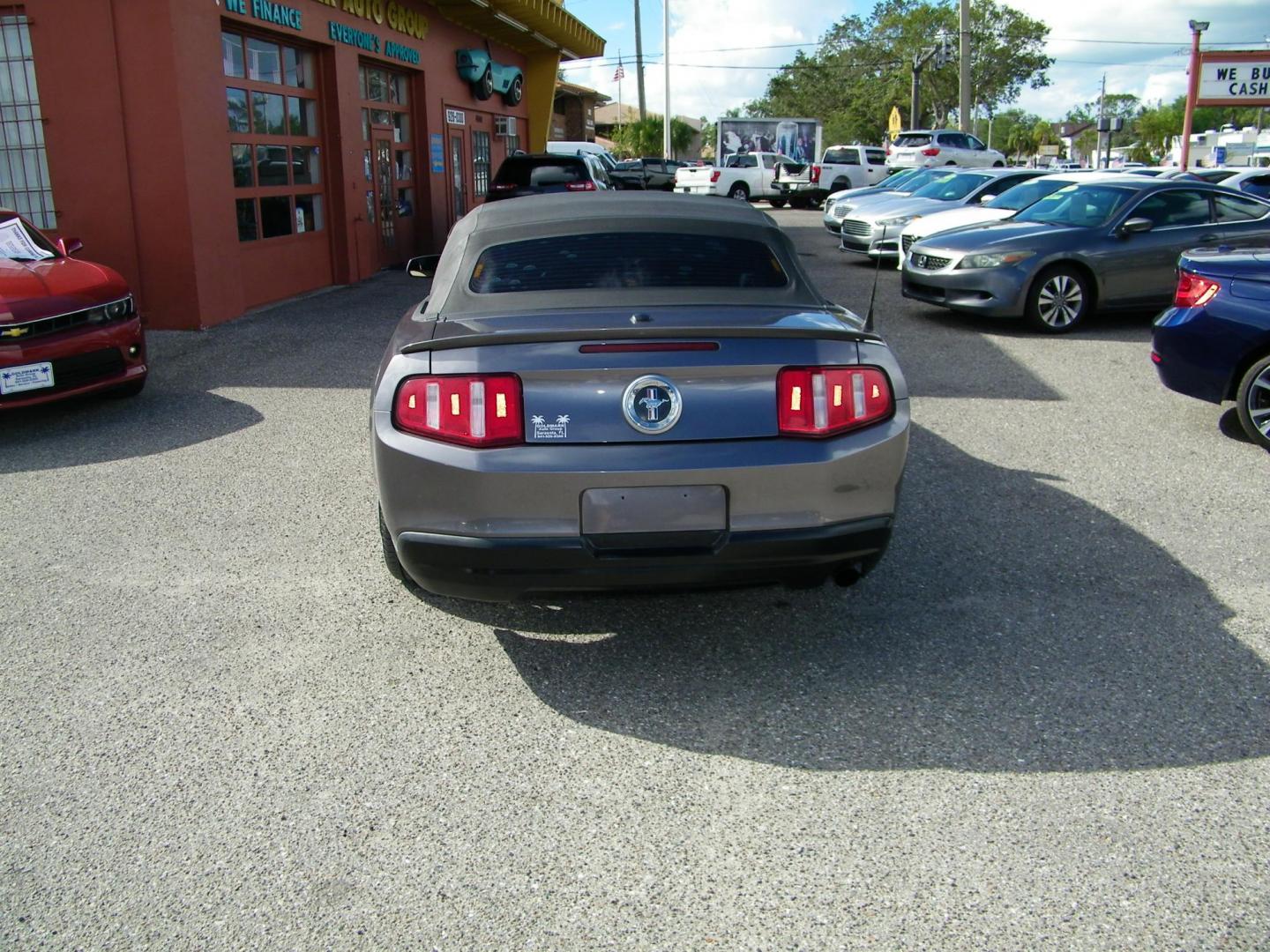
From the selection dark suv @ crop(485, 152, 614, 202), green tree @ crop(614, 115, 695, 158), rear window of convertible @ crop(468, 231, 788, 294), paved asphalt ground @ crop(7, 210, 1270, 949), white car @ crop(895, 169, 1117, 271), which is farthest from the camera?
green tree @ crop(614, 115, 695, 158)

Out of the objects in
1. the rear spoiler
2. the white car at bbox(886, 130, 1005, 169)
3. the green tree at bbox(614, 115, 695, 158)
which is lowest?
the rear spoiler

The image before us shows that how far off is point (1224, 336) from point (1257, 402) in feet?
1.45

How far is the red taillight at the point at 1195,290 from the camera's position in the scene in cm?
693

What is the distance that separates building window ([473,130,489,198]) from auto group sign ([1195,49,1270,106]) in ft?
53.3

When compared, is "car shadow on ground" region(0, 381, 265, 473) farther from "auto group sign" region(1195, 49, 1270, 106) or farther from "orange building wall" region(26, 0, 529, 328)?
"auto group sign" region(1195, 49, 1270, 106)

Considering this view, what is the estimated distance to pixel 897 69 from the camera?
75000mm

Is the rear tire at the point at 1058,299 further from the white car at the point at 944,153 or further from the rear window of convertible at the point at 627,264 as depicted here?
the white car at the point at 944,153

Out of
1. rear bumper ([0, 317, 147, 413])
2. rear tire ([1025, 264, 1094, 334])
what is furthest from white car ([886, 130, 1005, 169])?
rear bumper ([0, 317, 147, 413])

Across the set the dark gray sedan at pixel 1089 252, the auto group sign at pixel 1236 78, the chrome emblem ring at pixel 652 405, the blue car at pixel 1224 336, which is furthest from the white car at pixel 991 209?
the auto group sign at pixel 1236 78

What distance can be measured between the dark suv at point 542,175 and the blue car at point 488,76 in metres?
4.15

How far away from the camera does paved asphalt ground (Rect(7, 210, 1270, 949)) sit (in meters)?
2.70

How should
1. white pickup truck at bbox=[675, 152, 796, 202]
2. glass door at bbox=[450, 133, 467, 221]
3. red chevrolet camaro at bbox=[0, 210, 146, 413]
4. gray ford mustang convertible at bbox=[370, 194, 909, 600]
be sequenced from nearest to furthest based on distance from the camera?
gray ford mustang convertible at bbox=[370, 194, 909, 600]
red chevrolet camaro at bbox=[0, 210, 146, 413]
glass door at bbox=[450, 133, 467, 221]
white pickup truck at bbox=[675, 152, 796, 202]

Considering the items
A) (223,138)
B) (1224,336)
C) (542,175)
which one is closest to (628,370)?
(1224,336)

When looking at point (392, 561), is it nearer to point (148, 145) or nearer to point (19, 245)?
point (19, 245)
